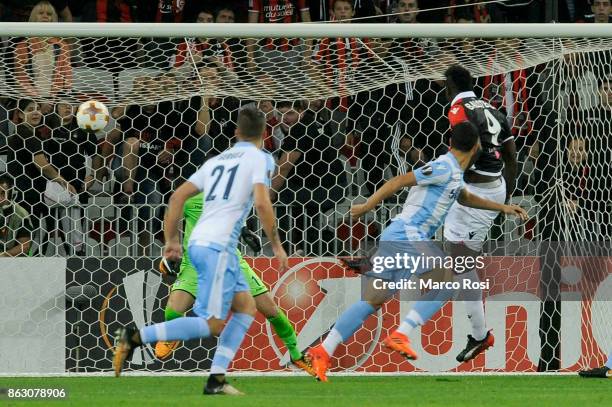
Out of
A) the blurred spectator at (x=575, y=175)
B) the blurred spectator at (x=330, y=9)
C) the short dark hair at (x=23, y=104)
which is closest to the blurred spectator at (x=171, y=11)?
the blurred spectator at (x=330, y=9)

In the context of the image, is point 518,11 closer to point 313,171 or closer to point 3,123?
point 313,171

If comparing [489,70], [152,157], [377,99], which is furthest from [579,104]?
[152,157]

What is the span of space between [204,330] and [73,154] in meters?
3.43

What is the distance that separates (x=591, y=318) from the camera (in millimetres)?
10219

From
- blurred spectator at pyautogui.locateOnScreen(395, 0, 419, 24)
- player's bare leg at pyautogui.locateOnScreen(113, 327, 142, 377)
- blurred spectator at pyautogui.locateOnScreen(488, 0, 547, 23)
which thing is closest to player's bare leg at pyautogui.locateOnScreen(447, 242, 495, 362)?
player's bare leg at pyautogui.locateOnScreen(113, 327, 142, 377)

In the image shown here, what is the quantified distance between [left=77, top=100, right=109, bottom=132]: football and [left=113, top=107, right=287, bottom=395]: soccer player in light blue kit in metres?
2.34

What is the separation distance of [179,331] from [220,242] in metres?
0.55

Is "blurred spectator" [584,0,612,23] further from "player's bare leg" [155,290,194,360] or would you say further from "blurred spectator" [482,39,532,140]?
"player's bare leg" [155,290,194,360]

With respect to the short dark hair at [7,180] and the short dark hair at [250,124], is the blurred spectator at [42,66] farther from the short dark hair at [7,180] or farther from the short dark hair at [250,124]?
the short dark hair at [250,124]

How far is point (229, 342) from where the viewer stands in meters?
7.20

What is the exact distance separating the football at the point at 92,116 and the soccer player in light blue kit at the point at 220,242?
2.34 meters

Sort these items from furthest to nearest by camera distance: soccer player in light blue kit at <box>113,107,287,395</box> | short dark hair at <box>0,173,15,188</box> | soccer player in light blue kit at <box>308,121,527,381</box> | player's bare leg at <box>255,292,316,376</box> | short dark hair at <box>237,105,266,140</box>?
short dark hair at <box>0,173,15,188</box>
player's bare leg at <box>255,292,316,376</box>
soccer player in light blue kit at <box>308,121,527,381</box>
short dark hair at <box>237,105,266,140</box>
soccer player in light blue kit at <box>113,107,287,395</box>

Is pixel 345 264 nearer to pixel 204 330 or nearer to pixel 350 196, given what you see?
pixel 350 196

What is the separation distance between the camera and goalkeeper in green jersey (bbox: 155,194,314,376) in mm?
8977
